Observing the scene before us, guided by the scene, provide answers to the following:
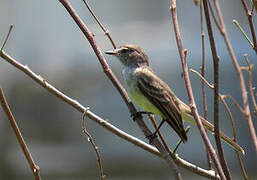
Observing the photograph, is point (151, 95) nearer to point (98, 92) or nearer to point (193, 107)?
point (193, 107)

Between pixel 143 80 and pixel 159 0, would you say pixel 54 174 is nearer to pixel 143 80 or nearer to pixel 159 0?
pixel 159 0

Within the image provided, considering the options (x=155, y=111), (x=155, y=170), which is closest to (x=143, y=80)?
(x=155, y=111)

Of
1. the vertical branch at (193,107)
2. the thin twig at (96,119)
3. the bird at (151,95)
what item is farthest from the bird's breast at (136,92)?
the vertical branch at (193,107)

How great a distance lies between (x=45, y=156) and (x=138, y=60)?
13.3 ft

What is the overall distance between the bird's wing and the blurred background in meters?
3.45

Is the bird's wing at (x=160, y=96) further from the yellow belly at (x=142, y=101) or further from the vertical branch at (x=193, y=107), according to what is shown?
the vertical branch at (x=193, y=107)

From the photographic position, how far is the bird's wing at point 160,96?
3982 mm

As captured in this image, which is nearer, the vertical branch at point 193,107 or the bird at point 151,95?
the vertical branch at point 193,107

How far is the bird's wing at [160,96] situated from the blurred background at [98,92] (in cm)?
345

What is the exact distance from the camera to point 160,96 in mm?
4195

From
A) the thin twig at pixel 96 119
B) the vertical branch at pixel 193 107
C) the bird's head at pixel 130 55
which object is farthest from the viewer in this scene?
the bird's head at pixel 130 55

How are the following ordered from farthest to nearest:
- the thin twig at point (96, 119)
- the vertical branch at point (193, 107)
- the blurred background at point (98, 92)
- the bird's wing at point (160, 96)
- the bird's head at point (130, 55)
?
the blurred background at point (98, 92), the bird's head at point (130, 55), the bird's wing at point (160, 96), the thin twig at point (96, 119), the vertical branch at point (193, 107)

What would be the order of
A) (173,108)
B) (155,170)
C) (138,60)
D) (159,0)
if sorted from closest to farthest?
(173,108), (138,60), (155,170), (159,0)

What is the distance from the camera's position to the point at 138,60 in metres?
4.70
